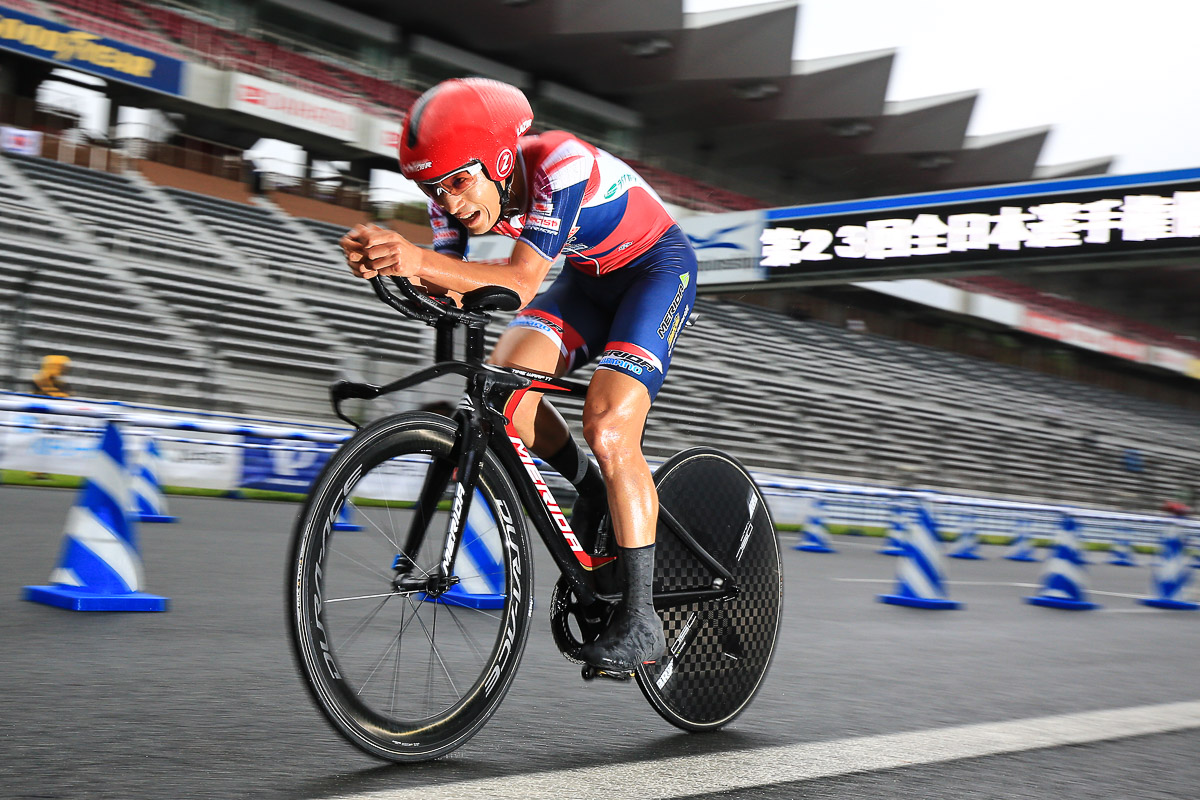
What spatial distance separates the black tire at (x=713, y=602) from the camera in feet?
10.8

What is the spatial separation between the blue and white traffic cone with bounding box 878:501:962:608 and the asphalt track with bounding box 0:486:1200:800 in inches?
70.3

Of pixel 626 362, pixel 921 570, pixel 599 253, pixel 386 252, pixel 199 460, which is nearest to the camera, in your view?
pixel 386 252

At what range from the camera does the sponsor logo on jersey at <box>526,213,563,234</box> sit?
2771 millimetres

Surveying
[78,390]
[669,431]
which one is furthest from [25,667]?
[669,431]

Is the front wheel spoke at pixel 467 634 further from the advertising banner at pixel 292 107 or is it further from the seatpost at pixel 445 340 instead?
the advertising banner at pixel 292 107

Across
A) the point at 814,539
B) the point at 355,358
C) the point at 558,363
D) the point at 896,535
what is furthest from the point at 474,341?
the point at 355,358

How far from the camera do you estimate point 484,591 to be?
281 cm

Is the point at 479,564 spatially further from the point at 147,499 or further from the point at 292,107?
the point at 292,107

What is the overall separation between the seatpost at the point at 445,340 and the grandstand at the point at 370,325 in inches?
24.2

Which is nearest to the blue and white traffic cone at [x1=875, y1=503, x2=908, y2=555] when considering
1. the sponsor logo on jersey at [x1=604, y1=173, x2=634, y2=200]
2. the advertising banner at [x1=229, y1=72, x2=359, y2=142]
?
the sponsor logo on jersey at [x1=604, y1=173, x2=634, y2=200]

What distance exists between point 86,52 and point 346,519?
21.8 metres

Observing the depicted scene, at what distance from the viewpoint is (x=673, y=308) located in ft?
10.9

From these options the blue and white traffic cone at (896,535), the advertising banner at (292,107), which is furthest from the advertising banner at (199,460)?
the advertising banner at (292,107)

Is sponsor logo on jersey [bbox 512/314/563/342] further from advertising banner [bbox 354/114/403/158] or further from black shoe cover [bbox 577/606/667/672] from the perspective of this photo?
advertising banner [bbox 354/114/403/158]
